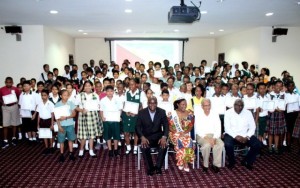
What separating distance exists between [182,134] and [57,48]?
890 centimetres

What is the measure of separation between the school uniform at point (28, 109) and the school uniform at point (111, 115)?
1899 mm

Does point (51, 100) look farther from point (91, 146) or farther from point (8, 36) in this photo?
point (8, 36)

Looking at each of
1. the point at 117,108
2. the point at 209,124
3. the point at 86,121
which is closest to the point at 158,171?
the point at 209,124

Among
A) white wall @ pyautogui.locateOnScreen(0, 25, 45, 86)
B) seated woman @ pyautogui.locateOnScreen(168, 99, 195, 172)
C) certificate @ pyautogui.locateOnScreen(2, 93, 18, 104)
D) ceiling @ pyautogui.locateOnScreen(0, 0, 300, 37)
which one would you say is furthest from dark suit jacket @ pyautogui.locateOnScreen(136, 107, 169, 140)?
white wall @ pyautogui.locateOnScreen(0, 25, 45, 86)

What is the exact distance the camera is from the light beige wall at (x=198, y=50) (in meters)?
16.8

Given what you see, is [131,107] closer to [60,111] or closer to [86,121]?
[86,121]

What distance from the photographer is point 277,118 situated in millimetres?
5801

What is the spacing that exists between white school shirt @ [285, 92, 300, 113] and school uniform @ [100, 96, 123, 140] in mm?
3512

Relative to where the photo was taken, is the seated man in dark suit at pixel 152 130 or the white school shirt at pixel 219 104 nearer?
the seated man in dark suit at pixel 152 130

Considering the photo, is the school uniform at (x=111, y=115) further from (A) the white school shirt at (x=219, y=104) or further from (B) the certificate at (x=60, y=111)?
(A) the white school shirt at (x=219, y=104)

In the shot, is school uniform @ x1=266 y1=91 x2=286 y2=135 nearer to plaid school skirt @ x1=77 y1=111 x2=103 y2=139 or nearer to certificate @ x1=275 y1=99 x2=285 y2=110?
certificate @ x1=275 y1=99 x2=285 y2=110

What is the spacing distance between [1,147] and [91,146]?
2.27 metres

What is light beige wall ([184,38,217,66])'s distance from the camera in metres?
16.8

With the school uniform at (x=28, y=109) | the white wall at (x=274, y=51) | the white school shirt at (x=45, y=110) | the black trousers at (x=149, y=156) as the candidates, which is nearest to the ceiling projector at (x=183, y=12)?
the black trousers at (x=149, y=156)
